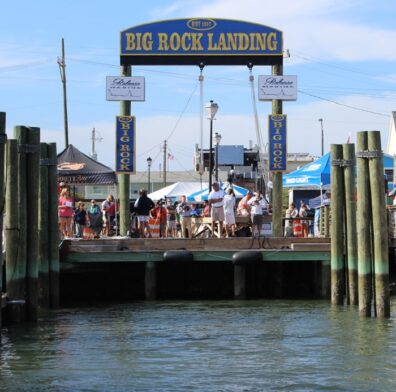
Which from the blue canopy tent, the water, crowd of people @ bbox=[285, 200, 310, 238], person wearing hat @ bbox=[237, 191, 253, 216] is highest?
the blue canopy tent

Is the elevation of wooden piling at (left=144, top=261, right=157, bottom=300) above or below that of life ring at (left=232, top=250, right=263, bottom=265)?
below

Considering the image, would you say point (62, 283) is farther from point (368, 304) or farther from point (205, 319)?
point (368, 304)

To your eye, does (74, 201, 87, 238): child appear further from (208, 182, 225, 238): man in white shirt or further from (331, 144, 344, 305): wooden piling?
(331, 144, 344, 305): wooden piling

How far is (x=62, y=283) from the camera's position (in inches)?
1027

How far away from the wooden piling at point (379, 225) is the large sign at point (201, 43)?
33.7ft

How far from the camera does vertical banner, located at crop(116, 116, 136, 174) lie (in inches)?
1134

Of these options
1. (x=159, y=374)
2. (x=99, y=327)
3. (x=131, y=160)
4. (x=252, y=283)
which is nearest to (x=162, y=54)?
(x=131, y=160)

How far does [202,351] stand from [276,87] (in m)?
13.9

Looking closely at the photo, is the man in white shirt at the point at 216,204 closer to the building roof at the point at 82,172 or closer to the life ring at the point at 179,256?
the life ring at the point at 179,256

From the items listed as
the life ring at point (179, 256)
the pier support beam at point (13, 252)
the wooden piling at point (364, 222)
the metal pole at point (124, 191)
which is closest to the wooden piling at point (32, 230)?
the pier support beam at point (13, 252)

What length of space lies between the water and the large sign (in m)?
9.26

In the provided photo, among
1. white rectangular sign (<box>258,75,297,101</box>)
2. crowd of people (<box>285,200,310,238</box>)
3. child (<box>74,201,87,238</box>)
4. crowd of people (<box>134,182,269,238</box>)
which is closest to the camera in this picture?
crowd of people (<box>134,182,269,238</box>)

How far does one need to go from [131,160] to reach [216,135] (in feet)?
33.4

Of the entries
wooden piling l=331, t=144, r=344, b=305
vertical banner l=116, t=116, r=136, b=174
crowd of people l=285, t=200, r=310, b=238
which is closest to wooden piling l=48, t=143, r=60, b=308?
wooden piling l=331, t=144, r=344, b=305
